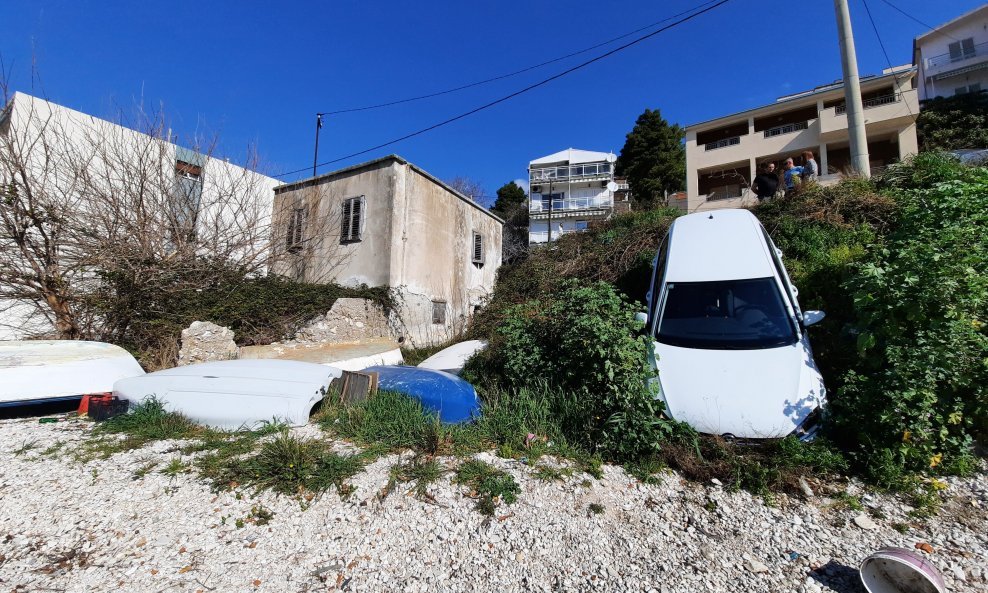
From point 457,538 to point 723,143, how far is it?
27.0m

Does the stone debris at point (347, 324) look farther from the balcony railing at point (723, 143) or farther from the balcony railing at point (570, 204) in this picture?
the balcony railing at point (570, 204)

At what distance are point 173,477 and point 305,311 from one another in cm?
605

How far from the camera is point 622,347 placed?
395 cm

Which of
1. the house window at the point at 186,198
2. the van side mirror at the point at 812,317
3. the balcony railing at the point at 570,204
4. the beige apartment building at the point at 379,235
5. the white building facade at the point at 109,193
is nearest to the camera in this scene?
the van side mirror at the point at 812,317

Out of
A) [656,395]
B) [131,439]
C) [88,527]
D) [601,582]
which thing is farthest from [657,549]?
[131,439]

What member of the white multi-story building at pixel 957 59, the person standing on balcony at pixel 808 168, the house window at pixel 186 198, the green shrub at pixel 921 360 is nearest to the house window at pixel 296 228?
the house window at pixel 186 198

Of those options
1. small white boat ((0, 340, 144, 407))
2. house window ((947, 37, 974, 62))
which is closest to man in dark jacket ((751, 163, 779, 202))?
small white boat ((0, 340, 144, 407))

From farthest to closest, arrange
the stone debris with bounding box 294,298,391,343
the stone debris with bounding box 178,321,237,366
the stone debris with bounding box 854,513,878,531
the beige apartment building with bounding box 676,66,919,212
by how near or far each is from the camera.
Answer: the beige apartment building with bounding box 676,66,919,212
the stone debris with bounding box 294,298,391,343
the stone debris with bounding box 178,321,237,366
the stone debris with bounding box 854,513,878,531

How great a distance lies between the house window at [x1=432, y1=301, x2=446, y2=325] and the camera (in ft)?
40.4

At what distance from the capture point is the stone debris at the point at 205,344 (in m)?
7.17

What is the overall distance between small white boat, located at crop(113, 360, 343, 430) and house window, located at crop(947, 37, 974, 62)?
55145mm

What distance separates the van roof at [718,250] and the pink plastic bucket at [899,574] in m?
3.21

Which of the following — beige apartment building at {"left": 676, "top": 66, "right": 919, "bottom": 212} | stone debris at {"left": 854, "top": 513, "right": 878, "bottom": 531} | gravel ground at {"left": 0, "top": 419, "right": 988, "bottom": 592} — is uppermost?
beige apartment building at {"left": 676, "top": 66, "right": 919, "bottom": 212}

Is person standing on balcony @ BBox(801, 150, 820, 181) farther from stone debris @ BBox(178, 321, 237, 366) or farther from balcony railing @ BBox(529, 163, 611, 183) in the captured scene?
balcony railing @ BBox(529, 163, 611, 183)
